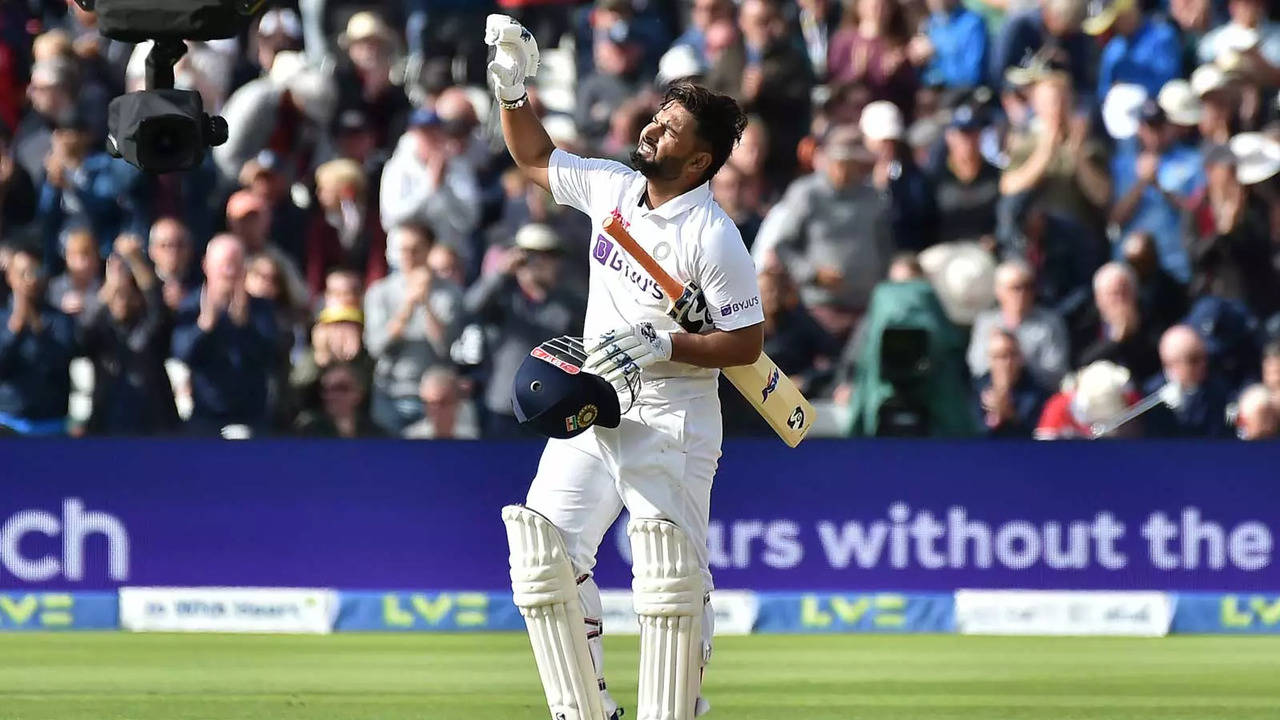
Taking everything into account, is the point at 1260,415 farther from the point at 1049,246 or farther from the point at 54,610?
the point at 54,610

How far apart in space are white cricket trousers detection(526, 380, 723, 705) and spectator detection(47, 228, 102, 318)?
520 cm

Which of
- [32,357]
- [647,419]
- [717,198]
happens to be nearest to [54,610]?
[32,357]

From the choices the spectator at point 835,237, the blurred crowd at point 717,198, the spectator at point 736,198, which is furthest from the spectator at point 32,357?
the spectator at point 835,237

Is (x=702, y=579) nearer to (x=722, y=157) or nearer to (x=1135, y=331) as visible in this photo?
(x=722, y=157)

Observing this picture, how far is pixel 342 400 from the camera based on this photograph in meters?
10.4

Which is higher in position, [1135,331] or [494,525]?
[1135,331]

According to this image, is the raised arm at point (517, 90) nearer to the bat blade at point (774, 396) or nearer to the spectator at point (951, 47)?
the bat blade at point (774, 396)

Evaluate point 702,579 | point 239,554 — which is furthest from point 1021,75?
point 702,579

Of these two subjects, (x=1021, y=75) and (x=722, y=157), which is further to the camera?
(x=1021, y=75)

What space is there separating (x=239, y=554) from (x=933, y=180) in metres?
4.01

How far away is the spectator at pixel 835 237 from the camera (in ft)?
35.9

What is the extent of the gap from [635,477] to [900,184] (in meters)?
5.51

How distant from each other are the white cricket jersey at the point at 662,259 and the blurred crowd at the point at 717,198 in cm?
400

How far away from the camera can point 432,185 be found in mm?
11562
